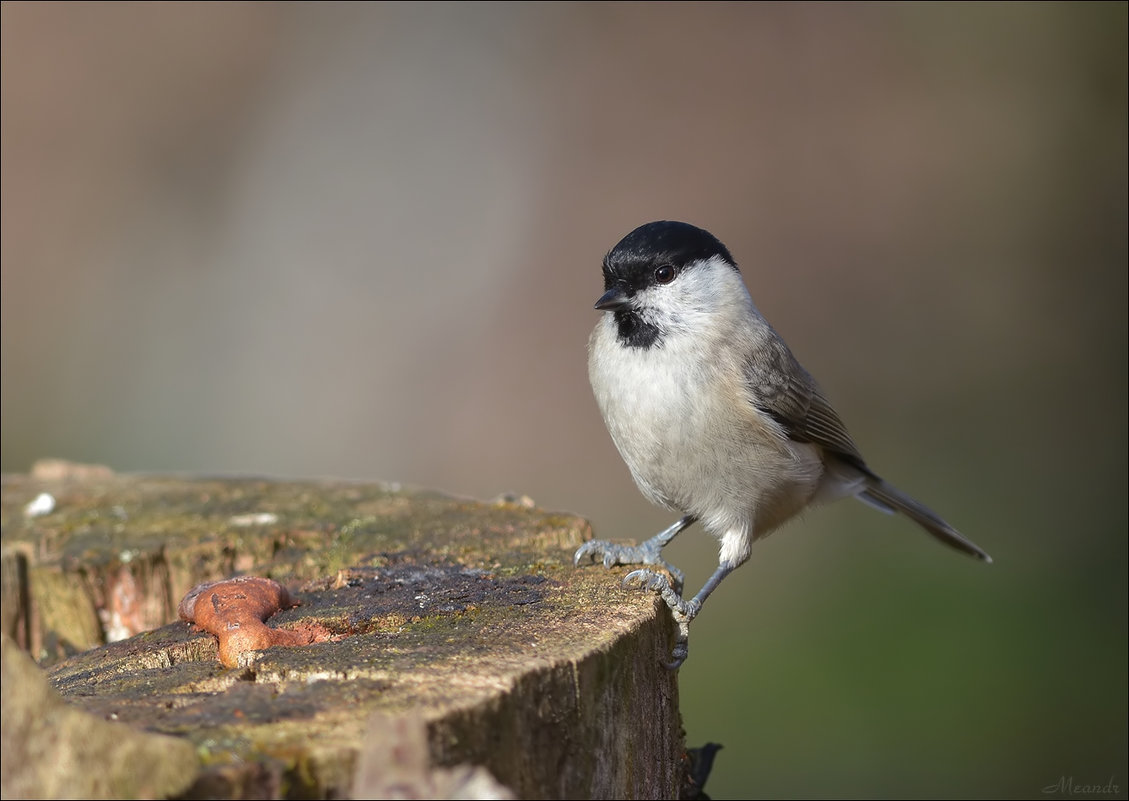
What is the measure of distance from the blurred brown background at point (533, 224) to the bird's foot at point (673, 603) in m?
4.38

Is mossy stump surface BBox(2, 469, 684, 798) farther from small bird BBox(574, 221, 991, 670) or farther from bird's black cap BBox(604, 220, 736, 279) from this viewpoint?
bird's black cap BBox(604, 220, 736, 279)

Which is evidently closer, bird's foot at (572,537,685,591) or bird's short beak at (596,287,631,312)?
bird's foot at (572,537,685,591)

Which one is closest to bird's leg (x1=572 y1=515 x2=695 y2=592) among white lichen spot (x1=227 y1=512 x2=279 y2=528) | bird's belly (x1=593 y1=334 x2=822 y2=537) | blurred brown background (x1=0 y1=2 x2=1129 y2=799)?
bird's belly (x1=593 y1=334 x2=822 y2=537)

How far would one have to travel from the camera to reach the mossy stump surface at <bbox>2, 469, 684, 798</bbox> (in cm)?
164

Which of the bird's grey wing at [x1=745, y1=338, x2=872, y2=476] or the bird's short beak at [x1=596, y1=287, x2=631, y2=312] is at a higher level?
the bird's short beak at [x1=596, y1=287, x2=631, y2=312]

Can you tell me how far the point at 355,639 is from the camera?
2.12m

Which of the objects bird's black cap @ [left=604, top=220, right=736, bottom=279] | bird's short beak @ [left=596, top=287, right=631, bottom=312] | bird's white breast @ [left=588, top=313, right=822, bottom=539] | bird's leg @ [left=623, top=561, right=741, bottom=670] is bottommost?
bird's leg @ [left=623, top=561, right=741, bottom=670]

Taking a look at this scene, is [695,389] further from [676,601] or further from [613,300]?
[676,601]

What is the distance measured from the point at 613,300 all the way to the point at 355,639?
58.0 inches

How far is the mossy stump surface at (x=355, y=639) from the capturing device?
64.5 inches

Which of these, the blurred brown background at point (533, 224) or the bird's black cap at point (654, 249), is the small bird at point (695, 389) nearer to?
the bird's black cap at point (654, 249)

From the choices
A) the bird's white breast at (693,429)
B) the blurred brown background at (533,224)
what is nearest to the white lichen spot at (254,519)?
the bird's white breast at (693,429)

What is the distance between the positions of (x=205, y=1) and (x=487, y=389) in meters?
3.43

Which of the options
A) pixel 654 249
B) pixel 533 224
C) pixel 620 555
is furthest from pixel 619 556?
pixel 533 224
